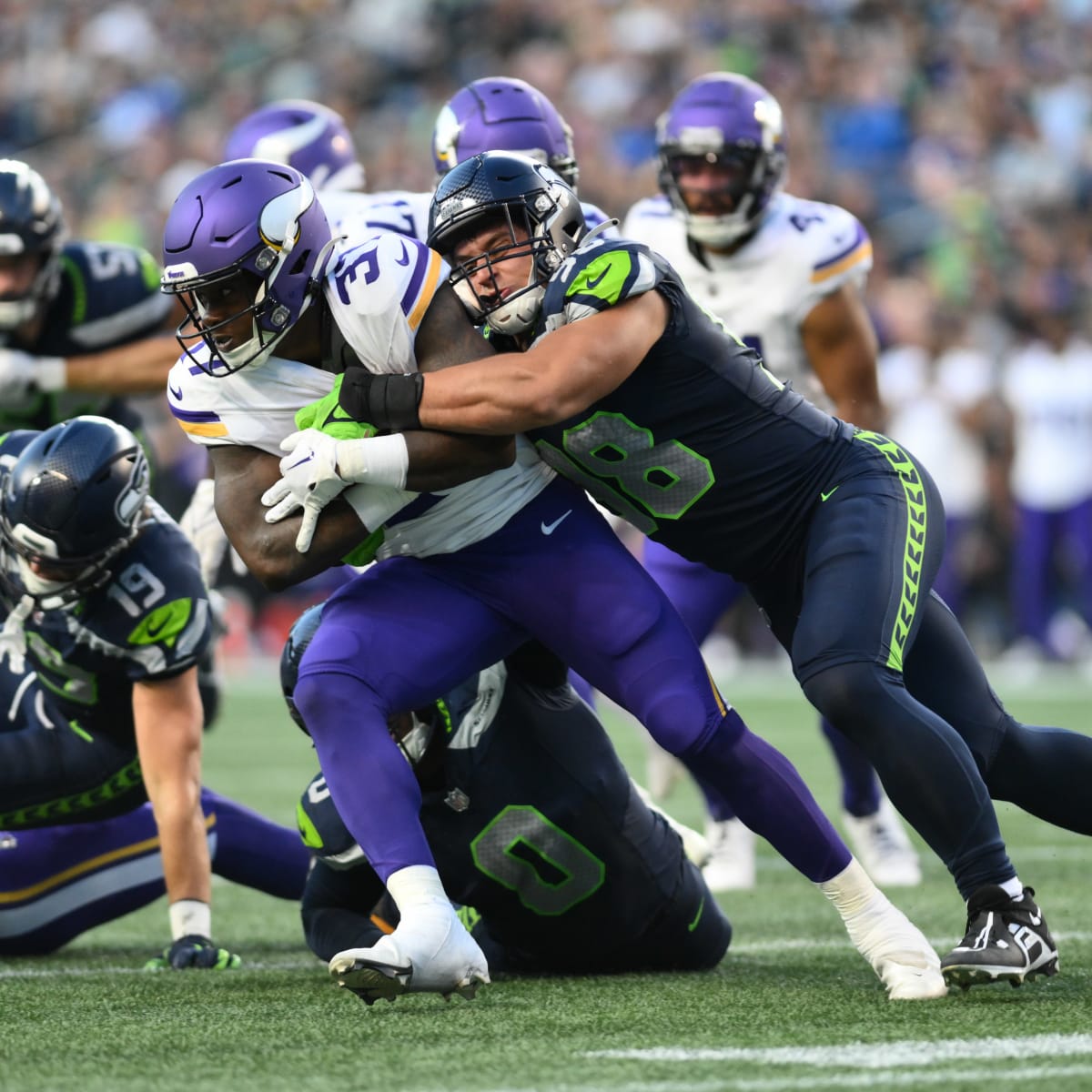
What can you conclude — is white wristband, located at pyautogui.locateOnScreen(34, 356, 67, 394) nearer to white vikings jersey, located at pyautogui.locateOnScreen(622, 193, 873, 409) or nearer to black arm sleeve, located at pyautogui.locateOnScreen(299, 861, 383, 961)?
white vikings jersey, located at pyautogui.locateOnScreen(622, 193, 873, 409)

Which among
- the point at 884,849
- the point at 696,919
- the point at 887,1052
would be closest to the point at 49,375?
the point at 696,919

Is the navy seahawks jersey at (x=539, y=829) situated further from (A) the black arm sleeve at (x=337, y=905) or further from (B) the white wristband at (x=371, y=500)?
(B) the white wristband at (x=371, y=500)

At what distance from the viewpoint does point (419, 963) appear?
3.12 metres

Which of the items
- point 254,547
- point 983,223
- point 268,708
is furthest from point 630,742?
point 254,547

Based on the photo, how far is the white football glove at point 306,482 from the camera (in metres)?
3.38

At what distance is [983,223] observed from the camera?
42.7 feet

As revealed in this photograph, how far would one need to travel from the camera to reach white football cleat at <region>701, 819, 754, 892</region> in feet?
17.7

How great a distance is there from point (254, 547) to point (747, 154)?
101 inches

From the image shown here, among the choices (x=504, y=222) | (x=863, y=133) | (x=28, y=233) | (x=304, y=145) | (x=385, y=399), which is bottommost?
(x=385, y=399)

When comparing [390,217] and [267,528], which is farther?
[390,217]

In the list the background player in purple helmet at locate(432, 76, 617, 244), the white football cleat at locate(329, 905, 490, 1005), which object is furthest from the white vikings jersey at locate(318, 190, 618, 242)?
the white football cleat at locate(329, 905, 490, 1005)

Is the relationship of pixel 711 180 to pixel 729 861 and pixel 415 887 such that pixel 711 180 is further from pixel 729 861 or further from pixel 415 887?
pixel 415 887

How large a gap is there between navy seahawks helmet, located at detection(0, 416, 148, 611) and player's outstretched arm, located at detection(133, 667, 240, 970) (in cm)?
28

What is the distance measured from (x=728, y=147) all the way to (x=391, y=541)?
2283 millimetres
